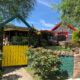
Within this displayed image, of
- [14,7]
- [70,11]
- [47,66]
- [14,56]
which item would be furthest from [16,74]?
[14,7]

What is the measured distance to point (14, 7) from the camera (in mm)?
27578

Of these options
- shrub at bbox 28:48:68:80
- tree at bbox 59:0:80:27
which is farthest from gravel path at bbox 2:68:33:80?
tree at bbox 59:0:80:27

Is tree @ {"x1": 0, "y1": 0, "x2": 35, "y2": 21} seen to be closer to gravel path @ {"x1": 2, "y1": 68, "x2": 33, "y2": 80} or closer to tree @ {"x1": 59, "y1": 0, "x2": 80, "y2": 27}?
Answer: tree @ {"x1": 59, "y1": 0, "x2": 80, "y2": 27}

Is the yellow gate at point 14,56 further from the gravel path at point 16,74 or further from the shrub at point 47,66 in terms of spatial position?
the shrub at point 47,66

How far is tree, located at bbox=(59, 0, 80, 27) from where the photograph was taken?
82.9 feet

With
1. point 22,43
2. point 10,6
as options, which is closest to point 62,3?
point 10,6

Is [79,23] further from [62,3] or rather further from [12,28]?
[12,28]

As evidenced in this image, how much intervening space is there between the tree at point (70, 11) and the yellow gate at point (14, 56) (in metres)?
6.74

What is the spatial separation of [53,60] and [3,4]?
1204cm

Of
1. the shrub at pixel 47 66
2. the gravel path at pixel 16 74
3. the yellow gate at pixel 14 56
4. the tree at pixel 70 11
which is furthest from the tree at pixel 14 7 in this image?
the shrub at pixel 47 66

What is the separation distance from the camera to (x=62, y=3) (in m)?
26.7

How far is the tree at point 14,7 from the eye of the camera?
27312 millimetres

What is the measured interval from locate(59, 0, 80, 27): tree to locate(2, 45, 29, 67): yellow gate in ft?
22.1

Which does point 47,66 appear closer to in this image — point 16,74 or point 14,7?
Answer: point 16,74
